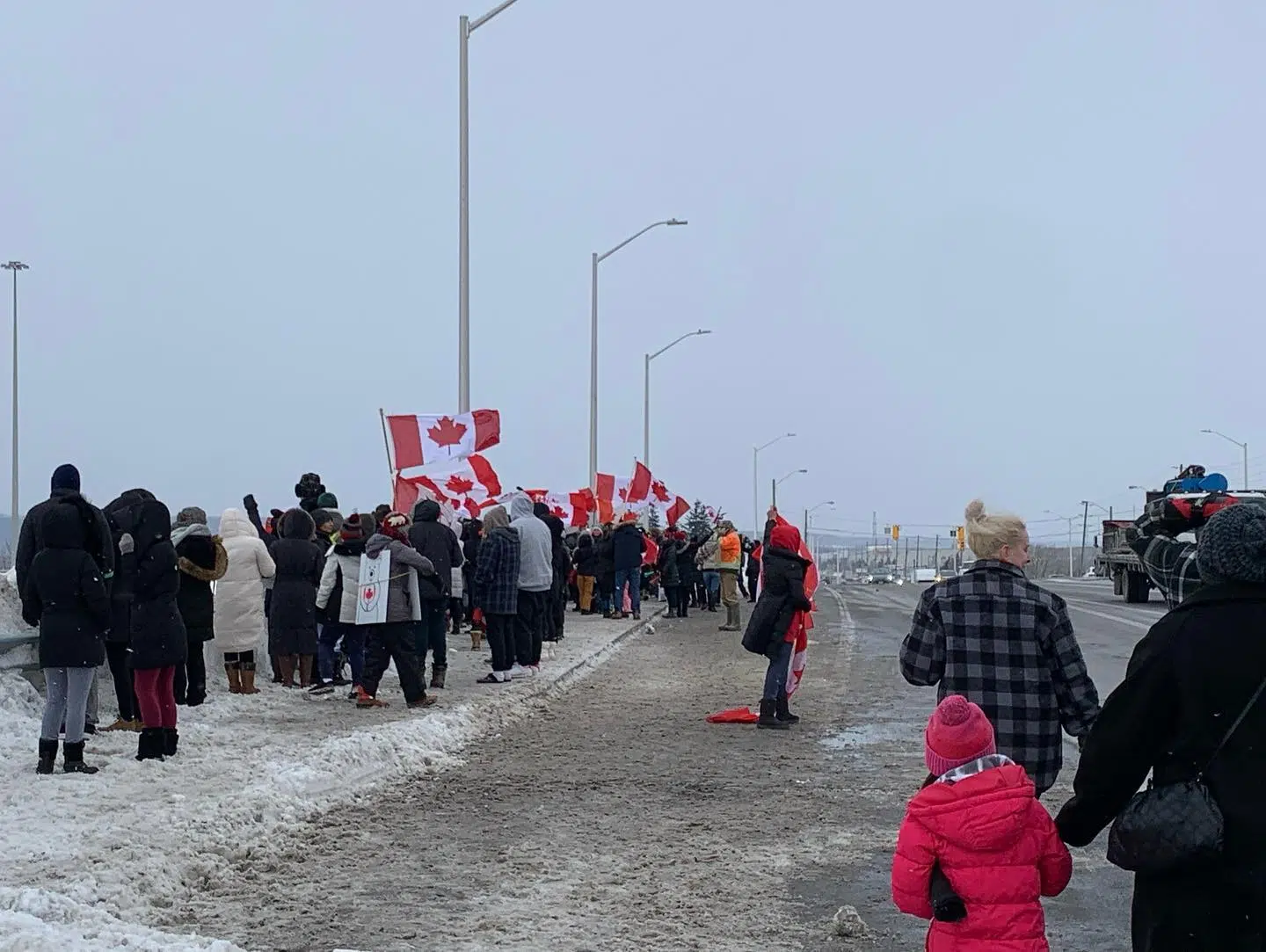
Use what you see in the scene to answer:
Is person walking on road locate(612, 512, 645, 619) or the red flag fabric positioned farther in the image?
the red flag fabric

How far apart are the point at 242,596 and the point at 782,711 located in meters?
5.14

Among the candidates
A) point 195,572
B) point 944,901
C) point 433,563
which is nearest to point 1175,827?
point 944,901

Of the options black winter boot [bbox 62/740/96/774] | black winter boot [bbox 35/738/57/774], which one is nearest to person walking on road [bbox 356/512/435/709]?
black winter boot [bbox 62/740/96/774]

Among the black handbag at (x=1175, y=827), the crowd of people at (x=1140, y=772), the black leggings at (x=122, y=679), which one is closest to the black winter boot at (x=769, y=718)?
the black leggings at (x=122, y=679)

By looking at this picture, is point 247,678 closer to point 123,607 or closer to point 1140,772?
point 123,607

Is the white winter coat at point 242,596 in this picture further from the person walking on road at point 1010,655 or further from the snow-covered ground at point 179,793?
the person walking on road at point 1010,655

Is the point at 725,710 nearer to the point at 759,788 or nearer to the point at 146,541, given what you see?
the point at 759,788

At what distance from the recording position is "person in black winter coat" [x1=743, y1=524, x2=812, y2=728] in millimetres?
12734

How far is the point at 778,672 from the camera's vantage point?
13055 millimetres

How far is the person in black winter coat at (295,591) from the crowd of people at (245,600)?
0.06ft

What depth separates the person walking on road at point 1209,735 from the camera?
3432mm

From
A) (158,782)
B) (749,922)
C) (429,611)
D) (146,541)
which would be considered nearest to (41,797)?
(158,782)

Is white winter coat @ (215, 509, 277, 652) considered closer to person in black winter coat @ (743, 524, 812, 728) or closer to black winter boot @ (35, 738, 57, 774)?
black winter boot @ (35, 738, 57, 774)

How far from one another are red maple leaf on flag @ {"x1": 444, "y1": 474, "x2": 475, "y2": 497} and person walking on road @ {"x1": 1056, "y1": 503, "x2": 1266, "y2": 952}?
17.8m
